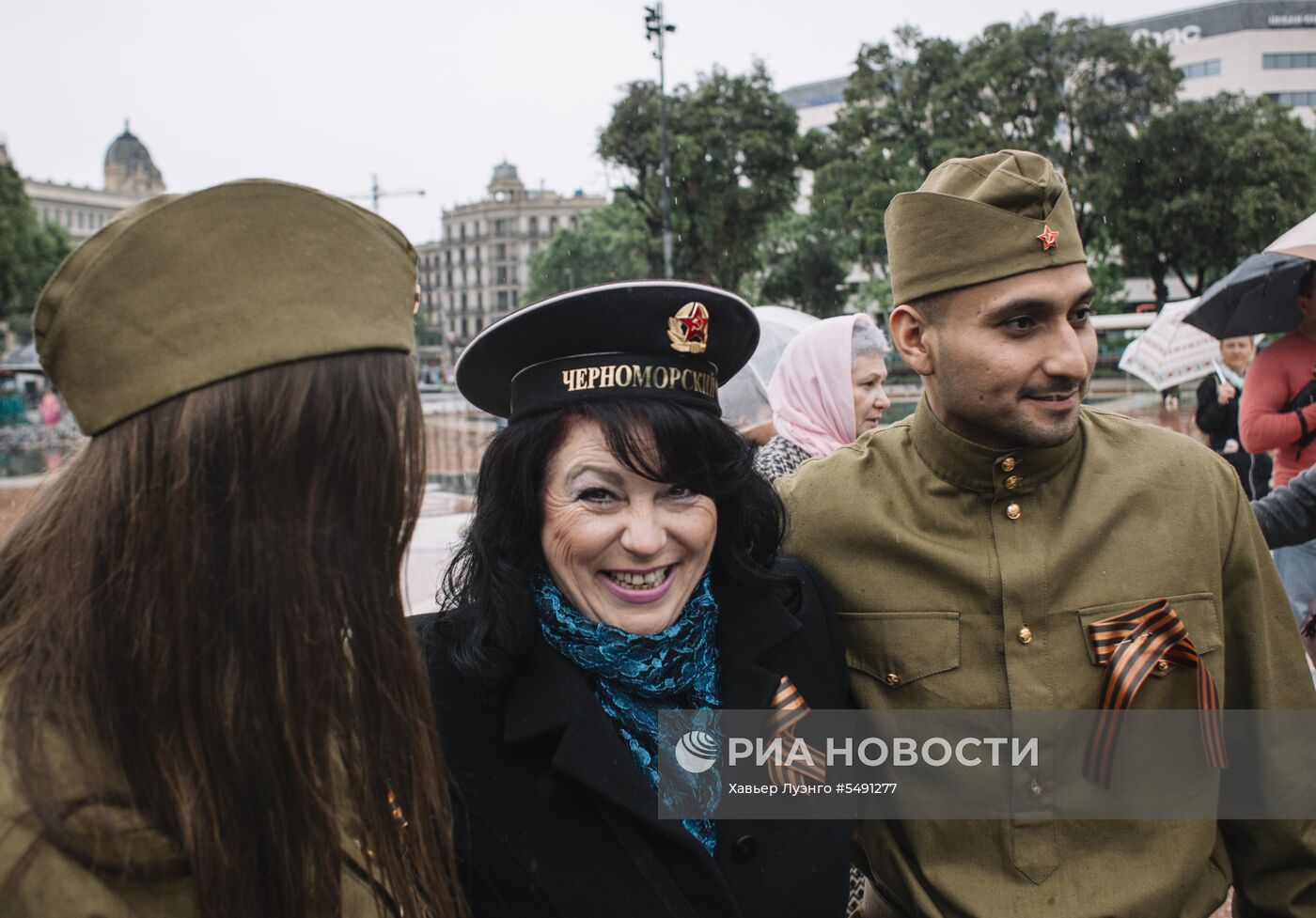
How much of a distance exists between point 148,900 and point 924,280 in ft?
5.76

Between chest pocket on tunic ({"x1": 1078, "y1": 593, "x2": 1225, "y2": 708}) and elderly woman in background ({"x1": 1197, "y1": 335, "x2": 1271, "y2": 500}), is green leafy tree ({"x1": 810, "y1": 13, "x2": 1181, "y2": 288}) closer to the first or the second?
elderly woman in background ({"x1": 1197, "y1": 335, "x2": 1271, "y2": 500})

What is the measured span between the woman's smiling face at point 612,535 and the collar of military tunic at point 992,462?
0.58m

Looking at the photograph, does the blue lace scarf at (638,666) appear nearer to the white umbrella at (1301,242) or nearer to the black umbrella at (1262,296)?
the white umbrella at (1301,242)

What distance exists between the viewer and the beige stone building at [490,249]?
116562mm

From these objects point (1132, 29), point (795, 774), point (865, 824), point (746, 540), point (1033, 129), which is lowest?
point (865, 824)

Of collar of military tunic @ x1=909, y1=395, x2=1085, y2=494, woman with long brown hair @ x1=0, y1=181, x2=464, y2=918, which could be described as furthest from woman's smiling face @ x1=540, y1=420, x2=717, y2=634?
woman with long brown hair @ x1=0, y1=181, x2=464, y2=918

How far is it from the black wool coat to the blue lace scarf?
0.05 metres

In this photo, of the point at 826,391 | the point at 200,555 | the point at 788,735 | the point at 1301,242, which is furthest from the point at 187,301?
the point at 1301,242

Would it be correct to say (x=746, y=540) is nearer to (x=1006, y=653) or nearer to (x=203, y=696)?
(x=1006, y=653)

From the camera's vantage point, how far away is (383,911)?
52.2 inches

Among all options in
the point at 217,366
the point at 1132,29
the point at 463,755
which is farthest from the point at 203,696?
the point at 1132,29

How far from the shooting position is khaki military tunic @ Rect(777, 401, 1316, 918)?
1.96 metres

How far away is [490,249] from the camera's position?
118875 millimetres

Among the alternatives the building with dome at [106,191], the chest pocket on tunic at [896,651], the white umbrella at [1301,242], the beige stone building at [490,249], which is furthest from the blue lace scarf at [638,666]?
the beige stone building at [490,249]
